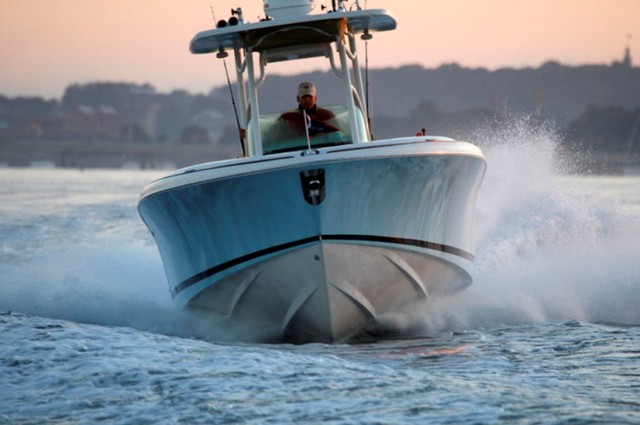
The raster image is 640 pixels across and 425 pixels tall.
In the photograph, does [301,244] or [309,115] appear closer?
[301,244]

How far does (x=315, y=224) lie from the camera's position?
975cm

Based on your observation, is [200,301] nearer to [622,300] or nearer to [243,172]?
[243,172]

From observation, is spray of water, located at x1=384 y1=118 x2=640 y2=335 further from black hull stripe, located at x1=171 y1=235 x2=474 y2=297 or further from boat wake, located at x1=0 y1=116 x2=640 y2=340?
black hull stripe, located at x1=171 y1=235 x2=474 y2=297

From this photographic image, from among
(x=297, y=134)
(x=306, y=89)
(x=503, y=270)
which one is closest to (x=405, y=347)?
(x=297, y=134)

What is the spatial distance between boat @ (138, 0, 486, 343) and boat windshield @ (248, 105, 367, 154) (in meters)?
0.02

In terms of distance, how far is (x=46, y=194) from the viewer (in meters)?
40.8

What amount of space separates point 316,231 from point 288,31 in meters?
2.67

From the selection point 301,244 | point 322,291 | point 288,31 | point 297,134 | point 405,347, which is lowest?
point 405,347

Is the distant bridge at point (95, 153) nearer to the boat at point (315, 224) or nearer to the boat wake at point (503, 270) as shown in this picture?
the boat wake at point (503, 270)

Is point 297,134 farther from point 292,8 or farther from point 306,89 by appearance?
point 292,8

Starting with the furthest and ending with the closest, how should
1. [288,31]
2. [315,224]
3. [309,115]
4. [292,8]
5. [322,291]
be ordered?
[292,8] → [288,31] → [309,115] → [322,291] → [315,224]

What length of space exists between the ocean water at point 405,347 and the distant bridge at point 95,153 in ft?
360

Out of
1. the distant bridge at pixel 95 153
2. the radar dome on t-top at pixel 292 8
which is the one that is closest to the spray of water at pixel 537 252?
the radar dome on t-top at pixel 292 8

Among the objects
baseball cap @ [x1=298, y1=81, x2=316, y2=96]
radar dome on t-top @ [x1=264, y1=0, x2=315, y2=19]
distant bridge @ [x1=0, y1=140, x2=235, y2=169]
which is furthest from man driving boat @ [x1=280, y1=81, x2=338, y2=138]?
distant bridge @ [x1=0, y1=140, x2=235, y2=169]
